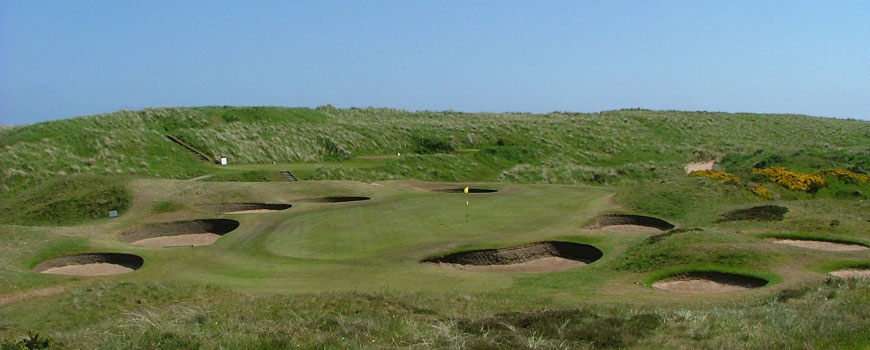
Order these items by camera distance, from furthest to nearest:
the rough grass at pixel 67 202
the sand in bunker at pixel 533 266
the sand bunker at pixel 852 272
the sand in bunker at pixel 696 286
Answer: the rough grass at pixel 67 202 → the sand in bunker at pixel 533 266 → the sand bunker at pixel 852 272 → the sand in bunker at pixel 696 286

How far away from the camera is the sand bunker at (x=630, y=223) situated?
104ft

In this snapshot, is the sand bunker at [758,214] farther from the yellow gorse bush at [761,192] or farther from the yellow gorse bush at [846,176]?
the yellow gorse bush at [846,176]

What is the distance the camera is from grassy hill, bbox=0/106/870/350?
12.4 meters

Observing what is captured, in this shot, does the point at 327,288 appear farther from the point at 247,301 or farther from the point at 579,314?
the point at 579,314

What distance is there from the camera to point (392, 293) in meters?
17.6

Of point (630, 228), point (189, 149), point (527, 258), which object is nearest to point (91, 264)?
point (527, 258)

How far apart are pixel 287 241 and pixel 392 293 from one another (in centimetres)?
A: 1177

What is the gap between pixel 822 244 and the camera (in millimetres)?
26000

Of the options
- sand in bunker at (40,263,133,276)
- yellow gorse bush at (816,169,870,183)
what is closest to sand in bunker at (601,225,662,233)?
yellow gorse bush at (816,169,870,183)

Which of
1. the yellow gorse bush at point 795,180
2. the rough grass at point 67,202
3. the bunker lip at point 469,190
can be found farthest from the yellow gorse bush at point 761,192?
the rough grass at point 67,202

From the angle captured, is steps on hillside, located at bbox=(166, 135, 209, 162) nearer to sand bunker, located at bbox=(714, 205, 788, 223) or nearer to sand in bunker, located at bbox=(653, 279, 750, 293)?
sand bunker, located at bbox=(714, 205, 788, 223)

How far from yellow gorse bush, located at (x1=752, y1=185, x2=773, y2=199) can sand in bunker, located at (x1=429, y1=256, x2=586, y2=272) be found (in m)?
18.1

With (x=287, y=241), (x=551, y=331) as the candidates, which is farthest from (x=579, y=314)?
(x=287, y=241)

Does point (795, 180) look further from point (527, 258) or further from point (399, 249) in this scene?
point (399, 249)
